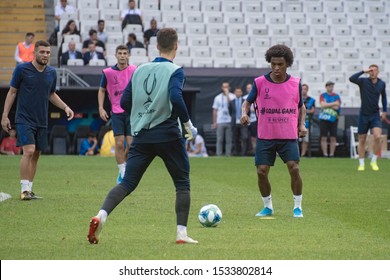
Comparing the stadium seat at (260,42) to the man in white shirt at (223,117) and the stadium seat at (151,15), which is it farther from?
the man in white shirt at (223,117)

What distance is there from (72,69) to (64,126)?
193cm

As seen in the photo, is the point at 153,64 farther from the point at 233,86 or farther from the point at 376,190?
the point at 233,86

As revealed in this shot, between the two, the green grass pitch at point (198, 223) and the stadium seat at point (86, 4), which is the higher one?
the stadium seat at point (86, 4)

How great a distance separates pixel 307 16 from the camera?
38906 millimetres

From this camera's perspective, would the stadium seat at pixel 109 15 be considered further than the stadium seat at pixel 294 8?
No

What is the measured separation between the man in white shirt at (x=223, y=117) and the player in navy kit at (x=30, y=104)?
16.8 m

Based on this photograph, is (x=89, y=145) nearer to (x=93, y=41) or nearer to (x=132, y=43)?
(x=93, y=41)

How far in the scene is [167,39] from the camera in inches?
380

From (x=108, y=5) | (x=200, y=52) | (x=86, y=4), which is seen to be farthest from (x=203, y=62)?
(x=86, y=4)

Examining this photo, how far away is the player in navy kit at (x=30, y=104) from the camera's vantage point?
1475 centimetres

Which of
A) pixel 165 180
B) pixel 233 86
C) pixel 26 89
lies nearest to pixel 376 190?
pixel 165 180

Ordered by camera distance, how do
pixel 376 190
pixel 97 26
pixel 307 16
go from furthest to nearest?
1. pixel 307 16
2. pixel 97 26
3. pixel 376 190

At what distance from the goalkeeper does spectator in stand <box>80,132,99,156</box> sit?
2153 cm

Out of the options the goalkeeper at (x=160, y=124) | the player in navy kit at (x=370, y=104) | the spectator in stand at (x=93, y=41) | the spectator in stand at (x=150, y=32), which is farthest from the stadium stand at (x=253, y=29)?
the goalkeeper at (x=160, y=124)
